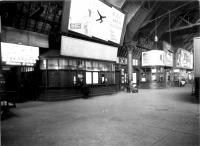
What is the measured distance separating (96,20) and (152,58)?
13343 mm

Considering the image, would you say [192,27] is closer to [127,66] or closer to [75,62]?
[127,66]

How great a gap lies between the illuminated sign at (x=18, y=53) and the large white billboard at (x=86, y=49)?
2.26 meters

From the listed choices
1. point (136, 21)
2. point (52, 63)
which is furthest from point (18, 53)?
point (136, 21)

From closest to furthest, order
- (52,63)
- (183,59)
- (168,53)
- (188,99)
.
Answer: (188,99)
(52,63)
(168,53)
(183,59)

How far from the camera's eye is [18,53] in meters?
12.2

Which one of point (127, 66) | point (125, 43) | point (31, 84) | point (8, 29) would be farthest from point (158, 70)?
point (8, 29)

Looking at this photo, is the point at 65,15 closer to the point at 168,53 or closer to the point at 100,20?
the point at 100,20

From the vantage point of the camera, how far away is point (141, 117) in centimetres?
775

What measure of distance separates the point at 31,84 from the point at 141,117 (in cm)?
1000

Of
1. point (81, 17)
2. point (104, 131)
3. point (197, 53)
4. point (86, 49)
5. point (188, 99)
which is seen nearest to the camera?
point (104, 131)

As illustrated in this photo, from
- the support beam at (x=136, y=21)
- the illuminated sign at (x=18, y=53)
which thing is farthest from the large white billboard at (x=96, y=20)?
the illuminated sign at (x=18, y=53)

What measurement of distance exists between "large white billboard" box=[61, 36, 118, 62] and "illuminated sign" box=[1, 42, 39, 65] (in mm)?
2255

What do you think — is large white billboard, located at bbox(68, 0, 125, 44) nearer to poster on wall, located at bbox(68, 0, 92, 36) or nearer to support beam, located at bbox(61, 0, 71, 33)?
poster on wall, located at bbox(68, 0, 92, 36)

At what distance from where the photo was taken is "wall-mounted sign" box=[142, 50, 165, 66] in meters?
25.0
